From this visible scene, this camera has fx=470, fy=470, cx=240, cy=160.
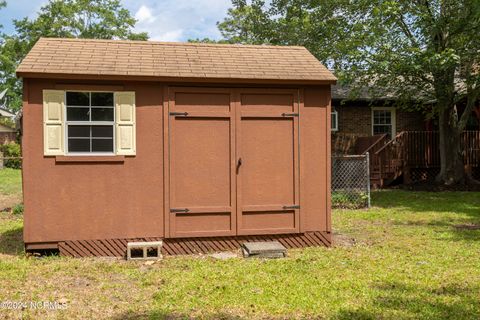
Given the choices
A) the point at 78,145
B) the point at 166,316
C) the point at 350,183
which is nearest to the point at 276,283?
the point at 166,316

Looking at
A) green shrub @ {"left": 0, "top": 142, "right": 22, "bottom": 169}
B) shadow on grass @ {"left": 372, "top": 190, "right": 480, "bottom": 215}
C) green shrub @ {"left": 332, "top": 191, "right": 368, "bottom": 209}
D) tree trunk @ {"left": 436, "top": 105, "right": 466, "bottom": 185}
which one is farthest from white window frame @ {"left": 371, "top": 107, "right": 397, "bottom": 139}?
green shrub @ {"left": 0, "top": 142, "right": 22, "bottom": 169}

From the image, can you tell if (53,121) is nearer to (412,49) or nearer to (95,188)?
(95,188)

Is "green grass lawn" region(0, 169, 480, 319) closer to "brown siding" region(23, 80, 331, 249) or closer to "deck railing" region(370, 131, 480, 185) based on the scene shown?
"brown siding" region(23, 80, 331, 249)

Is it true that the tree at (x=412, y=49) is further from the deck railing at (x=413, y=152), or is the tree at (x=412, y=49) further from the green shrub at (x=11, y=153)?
the green shrub at (x=11, y=153)

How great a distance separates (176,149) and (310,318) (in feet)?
12.7

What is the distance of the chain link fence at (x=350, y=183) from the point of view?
1301 centimetres

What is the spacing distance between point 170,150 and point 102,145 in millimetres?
1060

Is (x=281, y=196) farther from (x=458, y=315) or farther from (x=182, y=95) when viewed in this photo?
(x=458, y=315)

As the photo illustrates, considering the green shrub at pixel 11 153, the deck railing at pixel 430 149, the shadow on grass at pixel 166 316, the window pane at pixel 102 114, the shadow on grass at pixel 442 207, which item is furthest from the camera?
the green shrub at pixel 11 153

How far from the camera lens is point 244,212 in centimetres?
776

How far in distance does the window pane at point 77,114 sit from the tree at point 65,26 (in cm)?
2811

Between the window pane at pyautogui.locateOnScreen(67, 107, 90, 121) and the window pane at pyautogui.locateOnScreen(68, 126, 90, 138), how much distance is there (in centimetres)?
13

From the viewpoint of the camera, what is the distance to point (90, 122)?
731 cm

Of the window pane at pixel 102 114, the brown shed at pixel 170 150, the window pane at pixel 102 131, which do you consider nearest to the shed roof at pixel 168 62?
the brown shed at pixel 170 150
